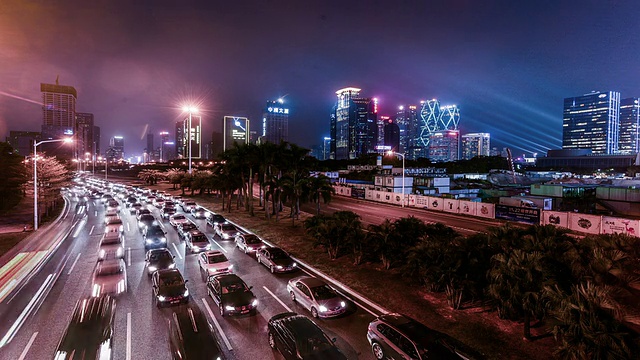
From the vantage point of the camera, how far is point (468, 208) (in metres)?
46.1

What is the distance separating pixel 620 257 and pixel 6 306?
1115 inches

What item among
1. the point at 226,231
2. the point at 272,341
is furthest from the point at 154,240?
the point at 272,341

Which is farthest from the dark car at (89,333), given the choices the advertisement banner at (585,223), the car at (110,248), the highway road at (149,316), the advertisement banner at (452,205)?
the advertisement banner at (452,205)

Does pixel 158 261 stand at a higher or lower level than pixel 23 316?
higher

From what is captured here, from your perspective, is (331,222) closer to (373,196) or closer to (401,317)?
(401,317)

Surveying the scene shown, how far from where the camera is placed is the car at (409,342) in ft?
36.3

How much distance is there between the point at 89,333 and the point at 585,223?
41.9 meters

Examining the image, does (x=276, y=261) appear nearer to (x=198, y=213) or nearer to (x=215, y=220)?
(x=215, y=220)

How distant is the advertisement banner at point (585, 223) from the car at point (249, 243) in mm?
32403

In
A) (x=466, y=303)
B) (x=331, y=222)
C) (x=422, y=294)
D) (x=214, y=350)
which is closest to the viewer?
(x=214, y=350)

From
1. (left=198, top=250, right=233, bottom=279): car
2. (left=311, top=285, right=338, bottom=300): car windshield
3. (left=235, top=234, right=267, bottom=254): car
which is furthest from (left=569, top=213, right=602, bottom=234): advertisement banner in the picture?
(left=198, top=250, right=233, bottom=279): car

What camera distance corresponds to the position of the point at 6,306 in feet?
55.4

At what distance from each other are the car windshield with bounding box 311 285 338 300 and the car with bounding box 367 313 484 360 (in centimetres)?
317

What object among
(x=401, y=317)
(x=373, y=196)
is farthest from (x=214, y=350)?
(x=373, y=196)
